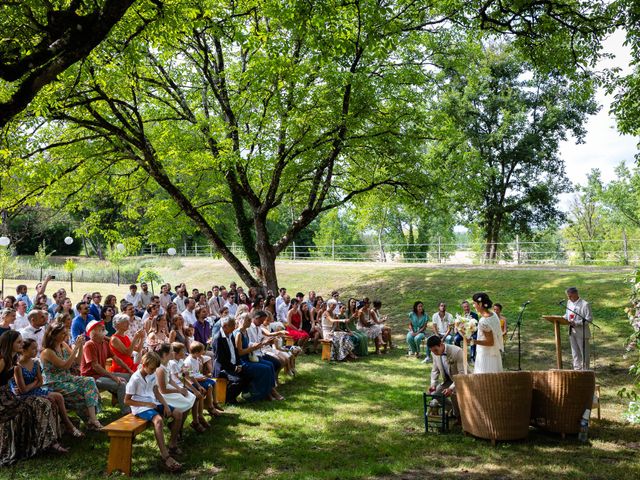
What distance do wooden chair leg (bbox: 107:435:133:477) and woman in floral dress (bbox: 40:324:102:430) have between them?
1472 millimetres

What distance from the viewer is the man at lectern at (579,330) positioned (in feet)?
31.8

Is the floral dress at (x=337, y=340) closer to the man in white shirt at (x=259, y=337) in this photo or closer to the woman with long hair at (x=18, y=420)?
the man in white shirt at (x=259, y=337)

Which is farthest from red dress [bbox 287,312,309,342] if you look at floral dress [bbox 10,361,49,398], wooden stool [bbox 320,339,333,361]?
floral dress [bbox 10,361,49,398]

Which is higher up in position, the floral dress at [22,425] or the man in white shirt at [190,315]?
the man in white shirt at [190,315]

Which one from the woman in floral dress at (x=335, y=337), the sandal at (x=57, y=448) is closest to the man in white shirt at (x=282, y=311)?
the woman in floral dress at (x=335, y=337)

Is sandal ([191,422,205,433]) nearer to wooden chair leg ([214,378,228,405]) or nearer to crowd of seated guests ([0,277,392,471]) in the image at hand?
crowd of seated guests ([0,277,392,471])

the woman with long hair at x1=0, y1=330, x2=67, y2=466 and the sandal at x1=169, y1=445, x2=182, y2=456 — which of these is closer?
the woman with long hair at x1=0, y1=330, x2=67, y2=466

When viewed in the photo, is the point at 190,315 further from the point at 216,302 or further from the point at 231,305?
the point at 216,302

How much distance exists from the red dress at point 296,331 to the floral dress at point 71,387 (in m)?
6.43

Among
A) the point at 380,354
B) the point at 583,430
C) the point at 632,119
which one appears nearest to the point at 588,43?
the point at 632,119

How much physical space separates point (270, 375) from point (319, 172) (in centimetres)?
829

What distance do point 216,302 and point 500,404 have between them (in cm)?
981

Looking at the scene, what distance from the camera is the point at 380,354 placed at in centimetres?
1342

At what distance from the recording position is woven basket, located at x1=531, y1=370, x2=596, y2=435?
20.7 feet
